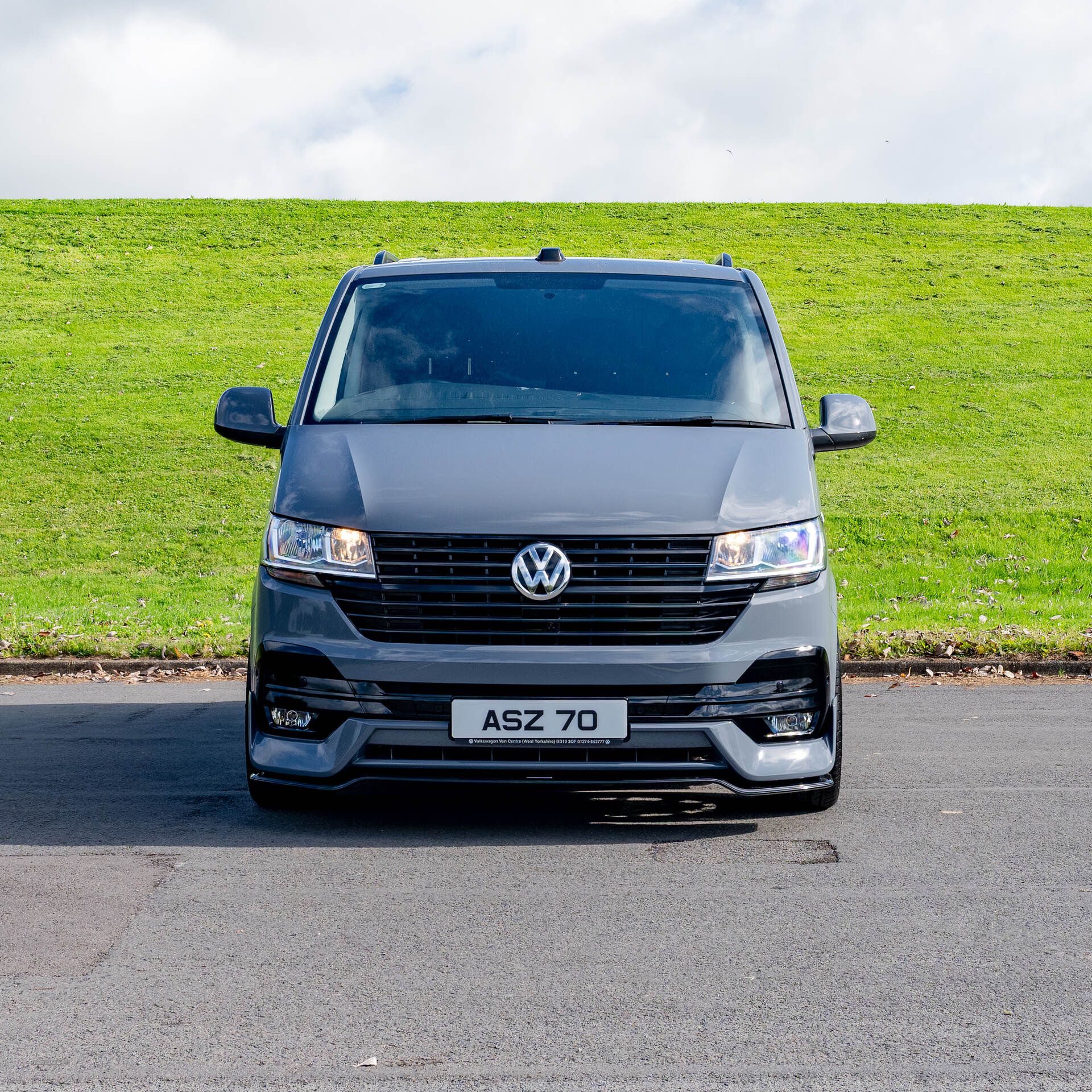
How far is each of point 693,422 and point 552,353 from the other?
76cm

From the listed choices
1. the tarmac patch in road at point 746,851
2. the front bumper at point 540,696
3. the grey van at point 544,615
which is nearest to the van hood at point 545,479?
the grey van at point 544,615

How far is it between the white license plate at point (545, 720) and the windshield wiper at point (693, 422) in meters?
1.25

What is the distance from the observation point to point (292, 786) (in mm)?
5191

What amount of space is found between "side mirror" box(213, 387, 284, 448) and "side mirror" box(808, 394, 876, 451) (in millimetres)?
2306

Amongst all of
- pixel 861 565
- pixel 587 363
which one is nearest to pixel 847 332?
pixel 861 565

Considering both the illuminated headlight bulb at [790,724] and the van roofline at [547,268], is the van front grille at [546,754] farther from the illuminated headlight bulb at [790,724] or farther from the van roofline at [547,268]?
the van roofline at [547,268]

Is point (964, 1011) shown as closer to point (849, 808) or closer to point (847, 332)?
point (849, 808)

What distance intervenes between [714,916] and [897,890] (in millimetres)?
676

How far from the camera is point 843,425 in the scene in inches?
243

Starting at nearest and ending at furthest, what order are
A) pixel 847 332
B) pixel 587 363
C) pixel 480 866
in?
pixel 480 866 → pixel 587 363 → pixel 847 332

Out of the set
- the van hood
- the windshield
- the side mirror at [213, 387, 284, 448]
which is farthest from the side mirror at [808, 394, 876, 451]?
the side mirror at [213, 387, 284, 448]

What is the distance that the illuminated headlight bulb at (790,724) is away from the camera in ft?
16.7

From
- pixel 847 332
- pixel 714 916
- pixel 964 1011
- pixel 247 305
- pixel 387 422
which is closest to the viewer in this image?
pixel 964 1011

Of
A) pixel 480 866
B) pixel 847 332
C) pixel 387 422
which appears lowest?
pixel 480 866
